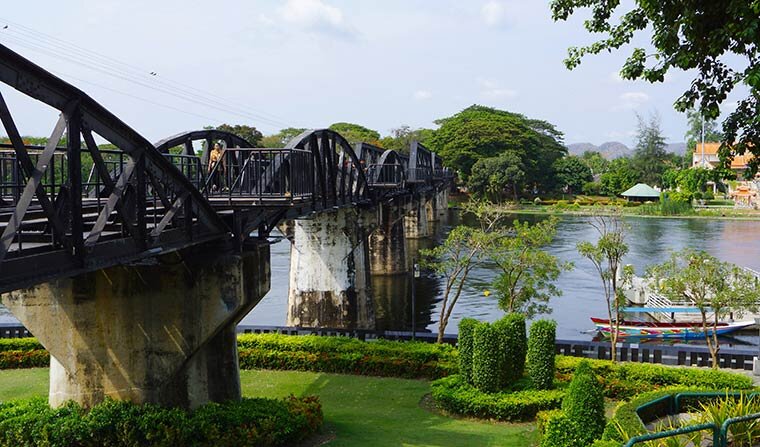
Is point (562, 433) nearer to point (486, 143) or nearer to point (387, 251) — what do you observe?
point (387, 251)

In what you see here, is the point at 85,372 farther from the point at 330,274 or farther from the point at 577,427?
the point at 330,274

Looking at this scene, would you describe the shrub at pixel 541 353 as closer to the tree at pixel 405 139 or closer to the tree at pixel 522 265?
the tree at pixel 522 265

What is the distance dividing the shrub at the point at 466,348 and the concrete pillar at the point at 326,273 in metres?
17.9

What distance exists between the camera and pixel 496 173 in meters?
107

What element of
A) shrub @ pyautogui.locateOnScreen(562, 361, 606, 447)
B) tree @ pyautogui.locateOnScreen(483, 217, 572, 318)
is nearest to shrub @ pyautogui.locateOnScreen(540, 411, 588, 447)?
shrub @ pyautogui.locateOnScreen(562, 361, 606, 447)

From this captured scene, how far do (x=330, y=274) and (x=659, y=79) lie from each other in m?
25.7

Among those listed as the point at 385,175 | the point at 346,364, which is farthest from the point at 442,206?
the point at 346,364

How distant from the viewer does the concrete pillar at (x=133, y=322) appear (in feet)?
53.4

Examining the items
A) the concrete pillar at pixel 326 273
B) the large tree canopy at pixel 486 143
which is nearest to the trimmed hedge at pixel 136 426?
the concrete pillar at pixel 326 273

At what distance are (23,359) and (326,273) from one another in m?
15.9

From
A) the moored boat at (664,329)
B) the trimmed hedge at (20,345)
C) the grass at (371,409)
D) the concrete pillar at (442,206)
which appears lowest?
the moored boat at (664,329)

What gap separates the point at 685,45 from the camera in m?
13.7

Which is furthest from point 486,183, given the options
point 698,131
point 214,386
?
point 214,386

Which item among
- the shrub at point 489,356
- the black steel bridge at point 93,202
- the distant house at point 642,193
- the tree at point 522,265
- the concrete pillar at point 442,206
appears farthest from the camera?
the distant house at point 642,193
